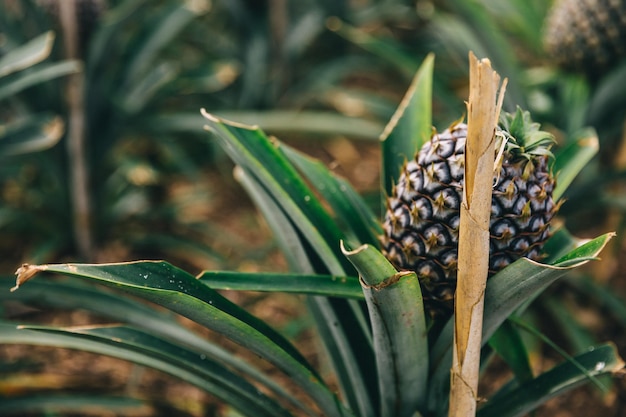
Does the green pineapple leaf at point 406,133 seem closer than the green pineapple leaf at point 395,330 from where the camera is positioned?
No

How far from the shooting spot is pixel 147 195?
2045 millimetres

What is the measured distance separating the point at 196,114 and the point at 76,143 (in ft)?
1.18

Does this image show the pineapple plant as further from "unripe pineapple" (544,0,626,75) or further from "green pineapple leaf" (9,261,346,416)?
"unripe pineapple" (544,0,626,75)

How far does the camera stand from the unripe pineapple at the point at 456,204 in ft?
2.33

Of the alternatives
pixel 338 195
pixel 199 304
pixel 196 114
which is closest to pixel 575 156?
pixel 338 195

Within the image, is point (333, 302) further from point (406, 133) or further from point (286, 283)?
point (406, 133)

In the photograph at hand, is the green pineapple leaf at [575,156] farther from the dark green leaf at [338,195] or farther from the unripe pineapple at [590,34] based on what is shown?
the unripe pineapple at [590,34]

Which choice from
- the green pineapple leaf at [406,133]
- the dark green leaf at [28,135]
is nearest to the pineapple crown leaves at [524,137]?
the green pineapple leaf at [406,133]

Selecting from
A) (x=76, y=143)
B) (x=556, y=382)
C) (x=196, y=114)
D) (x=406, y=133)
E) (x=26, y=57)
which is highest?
(x=196, y=114)

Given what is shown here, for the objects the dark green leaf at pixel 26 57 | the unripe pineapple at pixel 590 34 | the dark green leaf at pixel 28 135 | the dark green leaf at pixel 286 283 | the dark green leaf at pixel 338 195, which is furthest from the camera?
the unripe pineapple at pixel 590 34

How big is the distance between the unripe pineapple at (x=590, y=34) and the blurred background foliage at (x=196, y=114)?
13 mm

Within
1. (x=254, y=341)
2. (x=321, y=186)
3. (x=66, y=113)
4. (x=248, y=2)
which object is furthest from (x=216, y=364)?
(x=248, y=2)

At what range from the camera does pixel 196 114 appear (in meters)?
1.77

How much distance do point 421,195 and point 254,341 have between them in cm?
26
